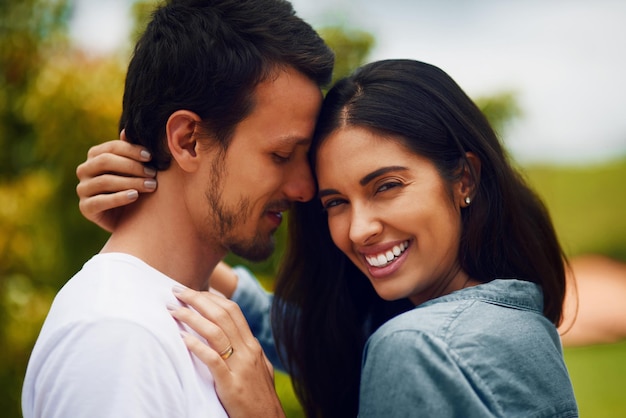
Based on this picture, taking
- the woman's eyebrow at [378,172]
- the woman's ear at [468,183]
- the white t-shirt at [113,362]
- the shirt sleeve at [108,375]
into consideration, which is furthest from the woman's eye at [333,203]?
the shirt sleeve at [108,375]

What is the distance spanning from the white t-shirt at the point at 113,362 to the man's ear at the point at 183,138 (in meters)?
0.38

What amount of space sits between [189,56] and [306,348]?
3.39 feet

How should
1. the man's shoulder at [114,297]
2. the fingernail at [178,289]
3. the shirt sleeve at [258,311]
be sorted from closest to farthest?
the man's shoulder at [114,297]
the fingernail at [178,289]
the shirt sleeve at [258,311]

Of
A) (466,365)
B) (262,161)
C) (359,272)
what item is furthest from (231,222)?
(466,365)

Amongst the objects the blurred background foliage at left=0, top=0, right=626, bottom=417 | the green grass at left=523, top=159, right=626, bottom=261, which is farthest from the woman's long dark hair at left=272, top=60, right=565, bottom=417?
the green grass at left=523, top=159, right=626, bottom=261

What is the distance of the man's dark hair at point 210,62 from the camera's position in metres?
1.90

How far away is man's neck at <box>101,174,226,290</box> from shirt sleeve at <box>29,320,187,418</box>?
356 mm

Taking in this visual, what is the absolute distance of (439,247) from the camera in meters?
1.83

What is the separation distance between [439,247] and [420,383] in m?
0.49

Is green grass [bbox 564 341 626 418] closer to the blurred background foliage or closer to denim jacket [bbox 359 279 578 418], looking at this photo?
the blurred background foliage

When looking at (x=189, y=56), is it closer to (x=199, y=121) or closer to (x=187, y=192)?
(x=199, y=121)

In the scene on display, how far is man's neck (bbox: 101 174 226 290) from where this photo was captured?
73.7 inches

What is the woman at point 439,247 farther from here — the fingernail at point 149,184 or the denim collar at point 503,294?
the fingernail at point 149,184

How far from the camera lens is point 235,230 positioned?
77.2 inches
